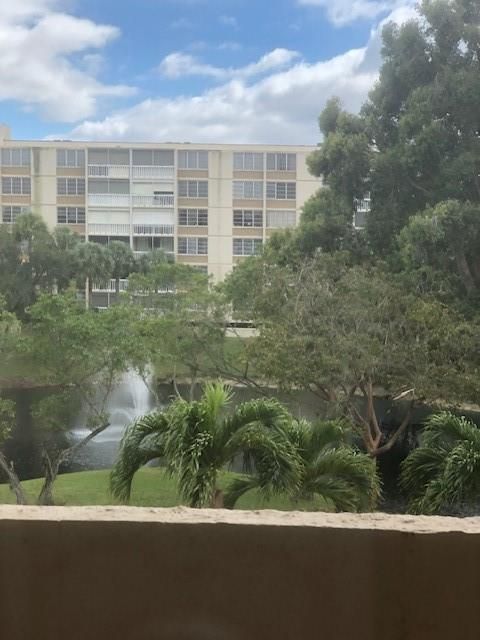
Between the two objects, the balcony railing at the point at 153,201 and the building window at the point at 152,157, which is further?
the balcony railing at the point at 153,201

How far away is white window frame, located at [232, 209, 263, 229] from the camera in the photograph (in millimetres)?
8234

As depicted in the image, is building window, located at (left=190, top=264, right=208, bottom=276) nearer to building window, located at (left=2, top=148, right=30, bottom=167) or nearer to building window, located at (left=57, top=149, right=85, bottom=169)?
building window, located at (left=57, top=149, right=85, bottom=169)

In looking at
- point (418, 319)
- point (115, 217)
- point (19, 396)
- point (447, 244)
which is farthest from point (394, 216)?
point (19, 396)

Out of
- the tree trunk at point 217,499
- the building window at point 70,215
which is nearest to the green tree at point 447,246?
the tree trunk at point 217,499

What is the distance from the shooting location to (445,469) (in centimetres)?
391

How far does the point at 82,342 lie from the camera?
21.3ft

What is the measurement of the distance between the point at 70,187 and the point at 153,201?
106 cm

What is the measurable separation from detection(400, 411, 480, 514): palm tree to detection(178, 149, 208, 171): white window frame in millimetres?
4503

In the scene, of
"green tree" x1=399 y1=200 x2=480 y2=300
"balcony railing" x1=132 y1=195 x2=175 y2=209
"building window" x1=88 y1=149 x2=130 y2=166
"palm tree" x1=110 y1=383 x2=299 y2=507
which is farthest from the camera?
"balcony railing" x1=132 y1=195 x2=175 y2=209

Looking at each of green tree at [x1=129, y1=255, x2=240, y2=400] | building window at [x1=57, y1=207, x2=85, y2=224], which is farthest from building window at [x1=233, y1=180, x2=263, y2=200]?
building window at [x1=57, y1=207, x2=85, y2=224]

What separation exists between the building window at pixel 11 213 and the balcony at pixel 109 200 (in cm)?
76

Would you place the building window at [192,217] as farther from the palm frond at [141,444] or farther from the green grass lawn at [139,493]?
the palm frond at [141,444]

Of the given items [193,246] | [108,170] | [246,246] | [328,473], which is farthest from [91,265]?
[328,473]

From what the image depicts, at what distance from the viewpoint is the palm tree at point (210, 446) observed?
11.3 feet
